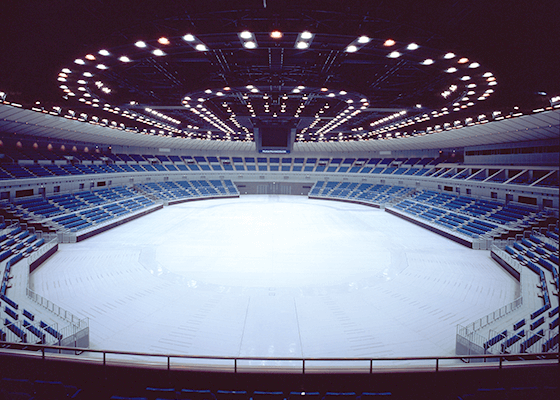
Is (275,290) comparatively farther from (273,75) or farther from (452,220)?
(452,220)

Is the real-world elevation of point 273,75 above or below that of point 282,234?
above

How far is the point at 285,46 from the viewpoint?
915 centimetres

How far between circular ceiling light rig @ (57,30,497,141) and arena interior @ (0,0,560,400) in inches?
5.2

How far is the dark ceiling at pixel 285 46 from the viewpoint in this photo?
683 cm

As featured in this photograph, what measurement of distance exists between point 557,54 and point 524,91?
5190 mm

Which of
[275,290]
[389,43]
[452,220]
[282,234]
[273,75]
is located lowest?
[275,290]

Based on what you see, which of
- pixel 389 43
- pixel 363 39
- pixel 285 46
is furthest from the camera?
pixel 285 46

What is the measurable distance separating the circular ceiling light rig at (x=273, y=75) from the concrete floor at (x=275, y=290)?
370 inches

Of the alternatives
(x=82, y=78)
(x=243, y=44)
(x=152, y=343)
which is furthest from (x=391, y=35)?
(x=82, y=78)

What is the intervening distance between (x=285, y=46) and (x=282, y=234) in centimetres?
1556

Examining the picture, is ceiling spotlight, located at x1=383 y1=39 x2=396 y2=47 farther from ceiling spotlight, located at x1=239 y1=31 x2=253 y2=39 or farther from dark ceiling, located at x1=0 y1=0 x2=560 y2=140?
ceiling spotlight, located at x1=239 y1=31 x2=253 y2=39

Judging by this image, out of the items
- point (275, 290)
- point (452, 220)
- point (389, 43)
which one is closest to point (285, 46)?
point (389, 43)

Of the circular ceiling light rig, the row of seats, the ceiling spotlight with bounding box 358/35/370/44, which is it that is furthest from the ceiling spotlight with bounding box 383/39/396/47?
the row of seats

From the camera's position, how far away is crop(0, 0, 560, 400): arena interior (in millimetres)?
5219
